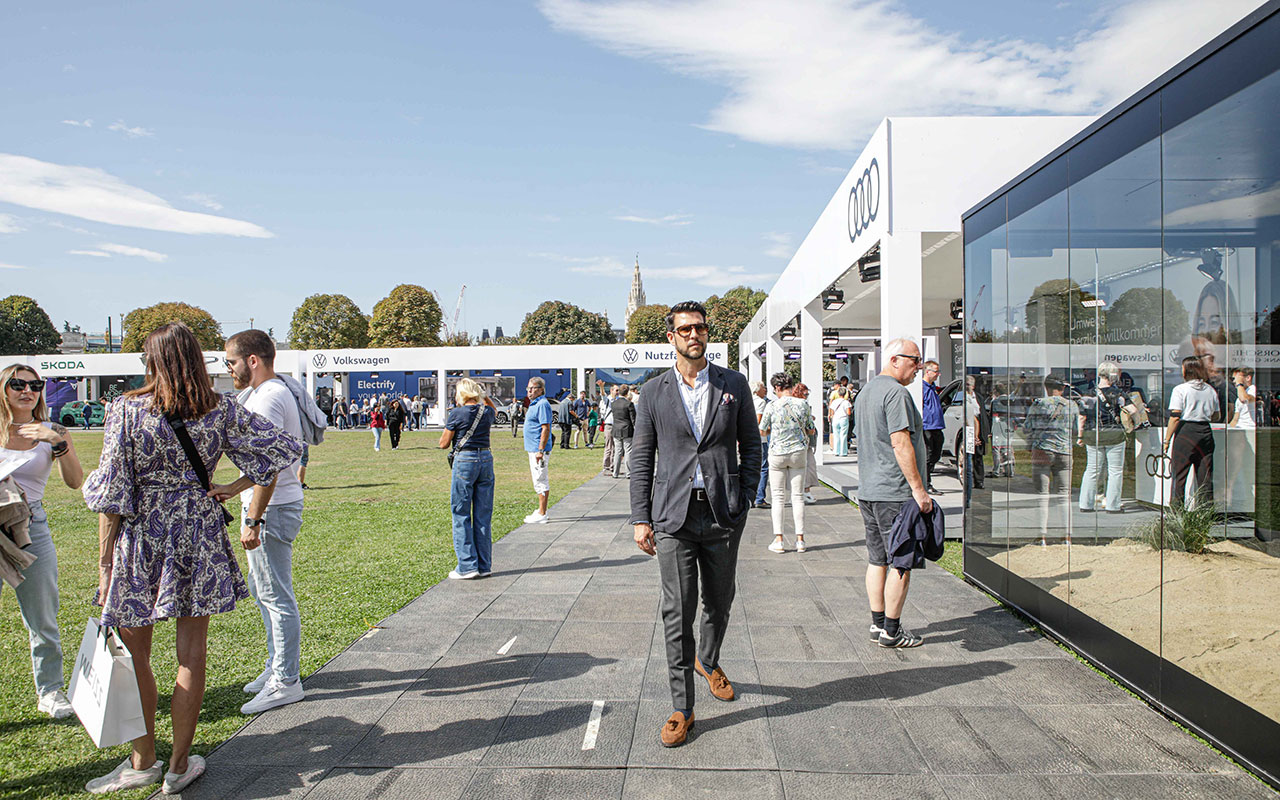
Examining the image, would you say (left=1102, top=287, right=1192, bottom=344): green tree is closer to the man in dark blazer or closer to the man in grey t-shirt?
the man in grey t-shirt

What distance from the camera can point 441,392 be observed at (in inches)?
1496

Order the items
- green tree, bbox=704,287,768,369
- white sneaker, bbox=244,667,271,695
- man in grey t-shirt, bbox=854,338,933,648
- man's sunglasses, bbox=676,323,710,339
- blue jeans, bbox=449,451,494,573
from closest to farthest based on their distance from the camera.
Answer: man's sunglasses, bbox=676,323,710,339
white sneaker, bbox=244,667,271,695
man in grey t-shirt, bbox=854,338,933,648
blue jeans, bbox=449,451,494,573
green tree, bbox=704,287,768,369

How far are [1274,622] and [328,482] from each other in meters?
14.8

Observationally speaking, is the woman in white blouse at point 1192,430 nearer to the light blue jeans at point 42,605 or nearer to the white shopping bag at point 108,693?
the white shopping bag at point 108,693

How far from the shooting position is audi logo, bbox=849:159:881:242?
8.77 m

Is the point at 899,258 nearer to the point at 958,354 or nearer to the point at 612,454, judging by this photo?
the point at 612,454

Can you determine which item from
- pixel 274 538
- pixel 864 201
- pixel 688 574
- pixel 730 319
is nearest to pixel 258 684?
pixel 274 538

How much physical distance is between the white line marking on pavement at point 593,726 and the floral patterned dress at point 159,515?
1.56m

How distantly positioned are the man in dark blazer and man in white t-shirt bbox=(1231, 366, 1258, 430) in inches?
78.2

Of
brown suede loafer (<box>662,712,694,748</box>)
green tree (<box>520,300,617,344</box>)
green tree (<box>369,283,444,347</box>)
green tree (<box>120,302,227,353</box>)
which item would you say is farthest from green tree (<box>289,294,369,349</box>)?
brown suede loafer (<box>662,712,694,748</box>)

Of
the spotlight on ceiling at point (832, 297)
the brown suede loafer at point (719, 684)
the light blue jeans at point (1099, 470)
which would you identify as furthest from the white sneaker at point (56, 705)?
the spotlight on ceiling at point (832, 297)

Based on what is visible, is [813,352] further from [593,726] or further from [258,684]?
[258,684]

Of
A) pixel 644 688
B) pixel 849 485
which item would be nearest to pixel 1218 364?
pixel 644 688

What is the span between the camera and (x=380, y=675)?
438cm
